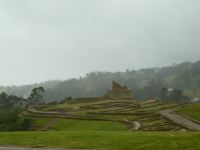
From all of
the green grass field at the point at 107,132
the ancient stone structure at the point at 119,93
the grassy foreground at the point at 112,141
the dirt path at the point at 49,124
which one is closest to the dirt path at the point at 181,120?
the green grass field at the point at 107,132

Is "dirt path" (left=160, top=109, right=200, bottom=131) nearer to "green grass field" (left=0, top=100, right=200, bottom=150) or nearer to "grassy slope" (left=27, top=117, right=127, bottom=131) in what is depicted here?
"green grass field" (left=0, top=100, right=200, bottom=150)

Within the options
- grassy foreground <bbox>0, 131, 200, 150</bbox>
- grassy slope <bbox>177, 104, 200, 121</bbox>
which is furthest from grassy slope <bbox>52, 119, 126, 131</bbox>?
grassy foreground <bbox>0, 131, 200, 150</bbox>

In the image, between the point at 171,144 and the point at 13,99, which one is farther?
the point at 13,99

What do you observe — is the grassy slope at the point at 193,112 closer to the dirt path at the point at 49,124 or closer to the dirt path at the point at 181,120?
the dirt path at the point at 181,120

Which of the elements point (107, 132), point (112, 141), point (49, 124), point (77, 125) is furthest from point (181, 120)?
point (112, 141)

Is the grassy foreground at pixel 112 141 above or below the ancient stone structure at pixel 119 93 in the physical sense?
below

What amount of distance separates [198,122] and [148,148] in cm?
3154

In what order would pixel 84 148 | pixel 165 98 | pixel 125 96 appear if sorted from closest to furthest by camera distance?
1. pixel 84 148
2. pixel 125 96
3. pixel 165 98

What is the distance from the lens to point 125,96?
302 ft

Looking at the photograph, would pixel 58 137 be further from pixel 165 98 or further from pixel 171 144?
pixel 165 98

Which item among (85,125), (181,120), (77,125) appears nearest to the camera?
(181,120)

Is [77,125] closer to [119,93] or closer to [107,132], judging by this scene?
[107,132]

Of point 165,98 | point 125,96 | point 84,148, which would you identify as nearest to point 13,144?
point 84,148

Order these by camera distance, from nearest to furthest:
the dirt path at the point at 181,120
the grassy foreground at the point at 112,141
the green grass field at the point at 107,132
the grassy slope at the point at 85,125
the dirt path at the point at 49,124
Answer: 1. the grassy foreground at the point at 112,141
2. the green grass field at the point at 107,132
3. the dirt path at the point at 181,120
4. the grassy slope at the point at 85,125
5. the dirt path at the point at 49,124
